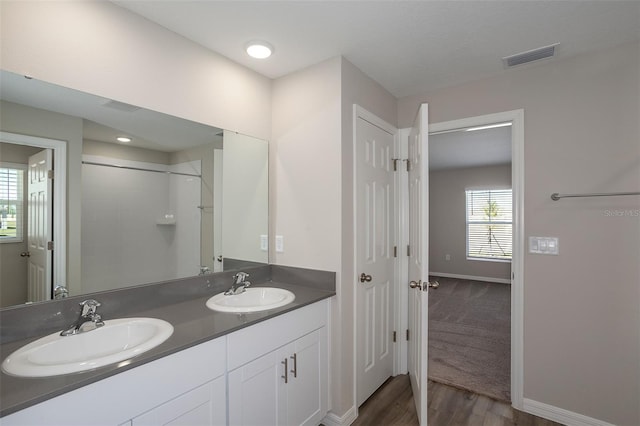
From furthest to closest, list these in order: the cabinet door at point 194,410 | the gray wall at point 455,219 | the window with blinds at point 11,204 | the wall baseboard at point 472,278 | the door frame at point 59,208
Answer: the gray wall at point 455,219
the wall baseboard at point 472,278
the door frame at point 59,208
the window with blinds at point 11,204
the cabinet door at point 194,410

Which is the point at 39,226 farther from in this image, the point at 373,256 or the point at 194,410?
the point at 373,256

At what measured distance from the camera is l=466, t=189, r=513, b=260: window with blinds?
6238mm

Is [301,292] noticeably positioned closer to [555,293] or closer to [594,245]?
[555,293]

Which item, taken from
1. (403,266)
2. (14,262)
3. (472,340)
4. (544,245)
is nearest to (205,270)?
(14,262)

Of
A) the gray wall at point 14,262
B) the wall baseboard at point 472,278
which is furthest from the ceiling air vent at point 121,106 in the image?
the wall baseboard at point 472,278

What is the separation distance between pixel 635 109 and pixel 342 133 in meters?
1.74

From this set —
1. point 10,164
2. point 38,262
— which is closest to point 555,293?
point 38,262

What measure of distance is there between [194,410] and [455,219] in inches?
262

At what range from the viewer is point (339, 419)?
1.94 meters

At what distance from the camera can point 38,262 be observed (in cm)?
132

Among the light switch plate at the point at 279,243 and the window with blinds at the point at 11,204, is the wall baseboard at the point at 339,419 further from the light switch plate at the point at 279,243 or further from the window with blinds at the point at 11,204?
the window with blinds at the point at 11,204

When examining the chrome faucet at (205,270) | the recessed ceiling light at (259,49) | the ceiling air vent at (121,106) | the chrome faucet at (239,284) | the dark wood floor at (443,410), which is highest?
the recessed ceiling light at (259,49)

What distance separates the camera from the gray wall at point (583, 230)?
1833 mm

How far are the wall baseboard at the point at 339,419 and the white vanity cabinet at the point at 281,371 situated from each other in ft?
0.26
